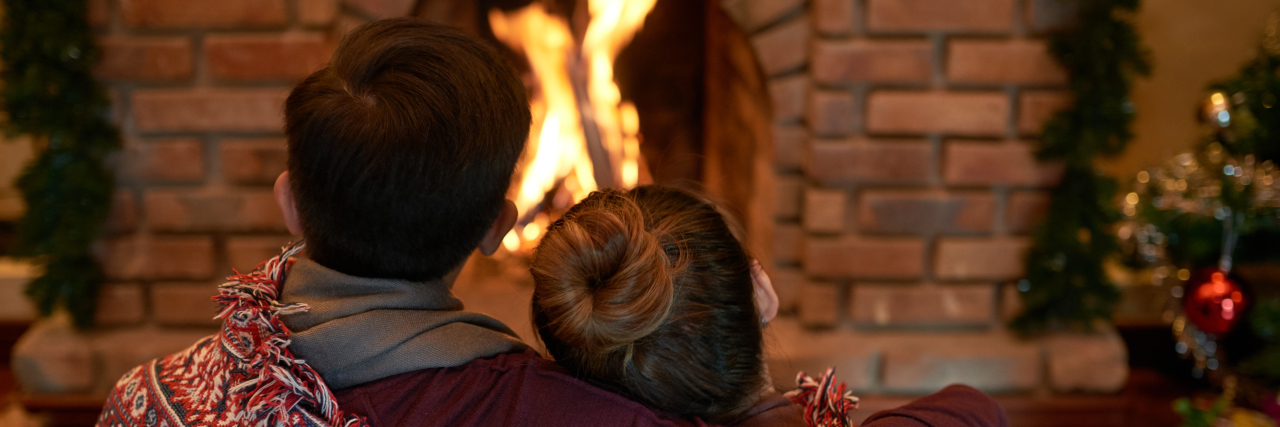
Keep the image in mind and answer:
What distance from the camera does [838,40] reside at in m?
1.23

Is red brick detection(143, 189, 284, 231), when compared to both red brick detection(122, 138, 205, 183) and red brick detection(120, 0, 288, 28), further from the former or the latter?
red brick detection(120, 0, 288, 28)

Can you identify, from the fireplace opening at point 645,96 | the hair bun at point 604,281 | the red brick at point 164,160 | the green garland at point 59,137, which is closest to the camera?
the hair bun at point 604,281

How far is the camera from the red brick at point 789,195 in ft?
4.45

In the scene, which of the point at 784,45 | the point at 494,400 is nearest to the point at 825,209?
the point at 784,45

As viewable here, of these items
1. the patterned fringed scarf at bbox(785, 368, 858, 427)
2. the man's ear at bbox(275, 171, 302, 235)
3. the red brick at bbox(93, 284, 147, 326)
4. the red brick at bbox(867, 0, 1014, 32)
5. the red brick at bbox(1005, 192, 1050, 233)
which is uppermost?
the red brick at bbox(867, 0, 1014, 32)

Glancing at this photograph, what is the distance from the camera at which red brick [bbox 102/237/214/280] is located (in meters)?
1.27

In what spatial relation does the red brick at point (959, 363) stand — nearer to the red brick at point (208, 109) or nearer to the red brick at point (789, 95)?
the red brick at point (789, 95)

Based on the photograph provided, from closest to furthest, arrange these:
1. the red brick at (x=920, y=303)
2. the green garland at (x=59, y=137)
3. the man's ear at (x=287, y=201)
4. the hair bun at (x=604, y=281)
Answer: the hair bun at (x=604, y=281) → the man's ear at (x=287, y=201) → the green garland at (x=59, y=137) → the red brick at (x=920, y=303)

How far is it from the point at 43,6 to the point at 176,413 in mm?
858

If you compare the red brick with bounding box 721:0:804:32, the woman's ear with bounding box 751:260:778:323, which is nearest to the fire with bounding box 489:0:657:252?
the red brick with bounding box 721:0:804:32

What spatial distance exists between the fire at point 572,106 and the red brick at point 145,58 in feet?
1.91

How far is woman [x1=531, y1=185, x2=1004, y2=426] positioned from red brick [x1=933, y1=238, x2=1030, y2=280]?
0.68m

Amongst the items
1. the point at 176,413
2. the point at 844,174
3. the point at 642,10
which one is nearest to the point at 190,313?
the point at 176,413

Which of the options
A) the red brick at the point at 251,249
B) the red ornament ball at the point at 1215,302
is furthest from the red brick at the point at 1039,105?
the red brick at the point at 251,249
